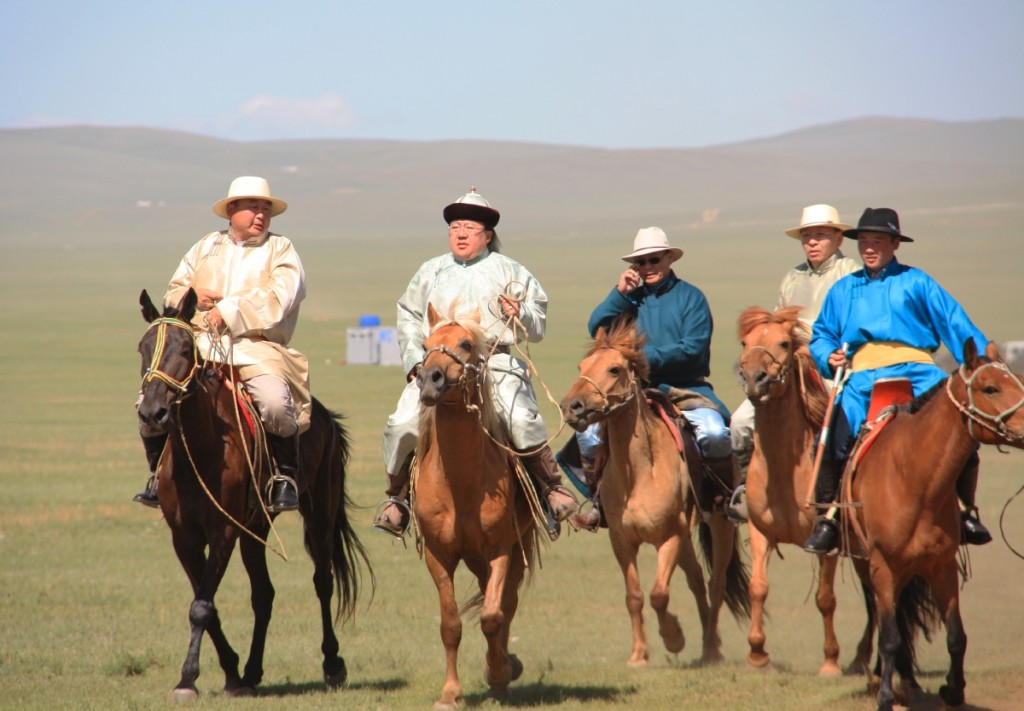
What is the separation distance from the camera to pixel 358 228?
387 ft

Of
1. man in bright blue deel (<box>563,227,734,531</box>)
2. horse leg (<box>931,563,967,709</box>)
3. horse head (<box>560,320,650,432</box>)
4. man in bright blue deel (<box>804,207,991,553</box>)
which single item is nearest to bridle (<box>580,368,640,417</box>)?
horse head (<box>560,320,650,432</box>)

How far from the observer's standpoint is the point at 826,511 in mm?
8141

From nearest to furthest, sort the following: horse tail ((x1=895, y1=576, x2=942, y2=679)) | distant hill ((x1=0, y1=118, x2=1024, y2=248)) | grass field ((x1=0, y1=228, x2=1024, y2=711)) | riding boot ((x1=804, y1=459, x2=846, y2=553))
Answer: horse tail ((x1=895, y1=576, x2=942, y2=679)) → riding boot ((x1=804, y1=459, x2=846, y2=553)) → grass field ((x1=0, y1=228, x2=1024, y2=711)) → distant hill ((x1=0, y1=118, x2=1024, y2=248))

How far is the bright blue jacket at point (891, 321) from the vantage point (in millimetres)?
7891

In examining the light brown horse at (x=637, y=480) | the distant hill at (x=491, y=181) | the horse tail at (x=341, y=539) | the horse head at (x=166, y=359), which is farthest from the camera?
the distant hill at (x=491, y=181)

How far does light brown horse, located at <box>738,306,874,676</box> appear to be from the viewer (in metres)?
8.28

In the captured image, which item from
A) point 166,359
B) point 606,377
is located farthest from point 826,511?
point 166,359

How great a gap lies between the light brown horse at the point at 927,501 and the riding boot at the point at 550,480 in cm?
178

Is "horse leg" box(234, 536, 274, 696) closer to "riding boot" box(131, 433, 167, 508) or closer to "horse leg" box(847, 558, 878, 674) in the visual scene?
"riding boot" box(131, 433, 167, 508)

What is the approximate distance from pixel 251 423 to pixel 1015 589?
24.9ft

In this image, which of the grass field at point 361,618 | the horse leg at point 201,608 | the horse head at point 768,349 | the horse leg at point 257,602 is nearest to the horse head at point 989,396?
the horse head at point 768,349

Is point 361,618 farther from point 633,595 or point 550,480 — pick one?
point 550,480

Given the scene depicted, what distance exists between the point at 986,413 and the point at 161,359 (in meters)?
4.33

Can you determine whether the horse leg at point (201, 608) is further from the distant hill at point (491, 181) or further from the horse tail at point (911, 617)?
the distant hill at point (491, 181)
